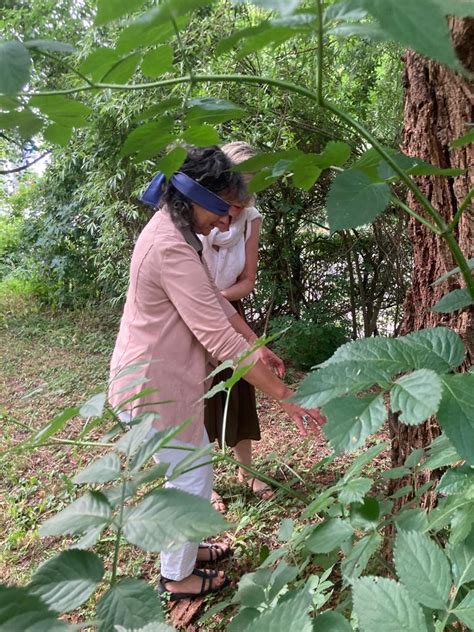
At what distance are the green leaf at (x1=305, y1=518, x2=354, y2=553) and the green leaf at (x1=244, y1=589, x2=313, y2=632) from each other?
0.26 meters

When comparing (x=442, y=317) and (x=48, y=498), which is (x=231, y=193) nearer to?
(x=442, y=317)

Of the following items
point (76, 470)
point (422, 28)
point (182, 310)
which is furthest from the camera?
point (76, 470)

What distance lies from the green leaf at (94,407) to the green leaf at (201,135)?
41 centimetres

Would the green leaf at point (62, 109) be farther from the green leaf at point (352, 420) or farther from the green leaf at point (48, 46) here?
the green leaf at point (352, 420)

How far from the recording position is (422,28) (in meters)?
0.35

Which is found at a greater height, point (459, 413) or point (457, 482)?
point (459, 413)

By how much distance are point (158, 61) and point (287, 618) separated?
74 cm

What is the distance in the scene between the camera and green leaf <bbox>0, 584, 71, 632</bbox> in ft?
1.37

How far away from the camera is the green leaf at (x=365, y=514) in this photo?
2.90ft

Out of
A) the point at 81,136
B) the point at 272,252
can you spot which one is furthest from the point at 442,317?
the point at 81,136

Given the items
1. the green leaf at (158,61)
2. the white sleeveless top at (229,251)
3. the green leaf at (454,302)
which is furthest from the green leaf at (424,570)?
the white sleeveless top at (229,251)

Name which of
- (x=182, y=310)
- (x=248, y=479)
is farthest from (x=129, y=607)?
(x=248, y=479)

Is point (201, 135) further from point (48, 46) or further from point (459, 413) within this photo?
point (459, 413)

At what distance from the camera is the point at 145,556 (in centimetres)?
251
